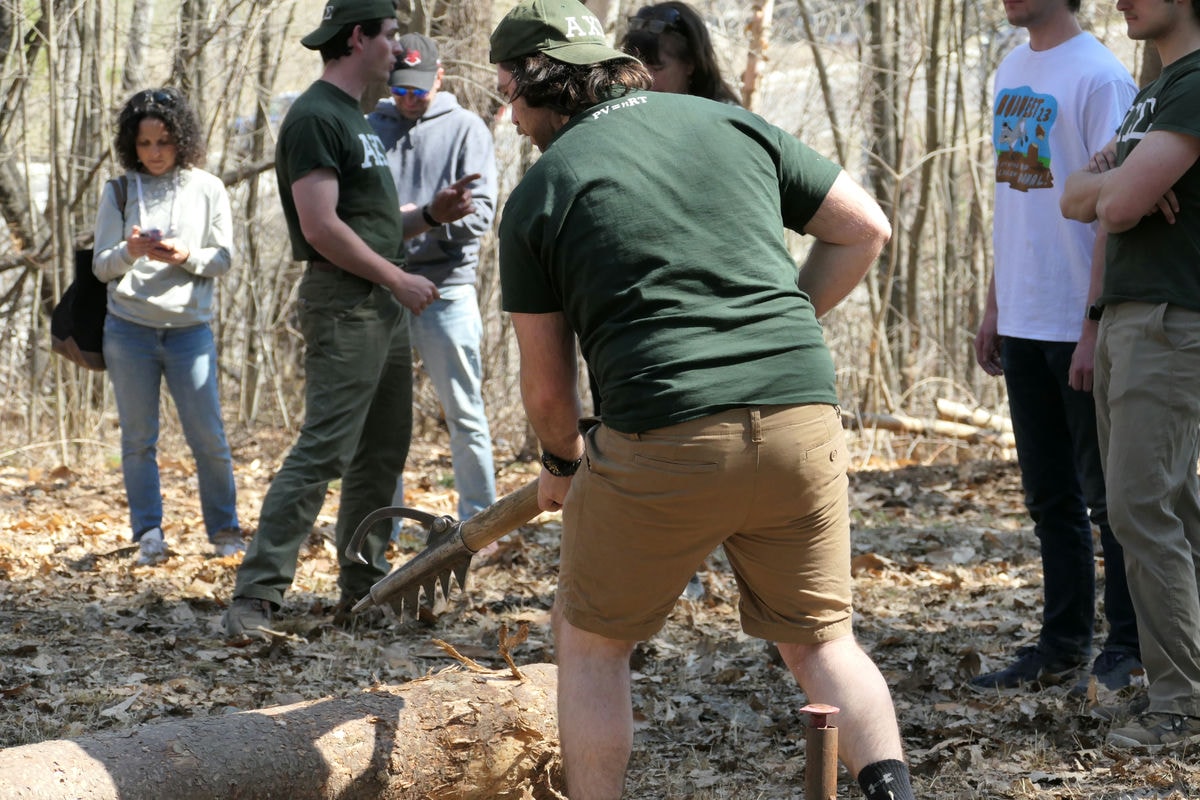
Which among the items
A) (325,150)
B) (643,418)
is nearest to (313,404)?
(325,150)

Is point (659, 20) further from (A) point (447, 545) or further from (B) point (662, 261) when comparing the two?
(B) point (662, 261)

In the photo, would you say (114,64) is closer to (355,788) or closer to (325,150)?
(325,150)

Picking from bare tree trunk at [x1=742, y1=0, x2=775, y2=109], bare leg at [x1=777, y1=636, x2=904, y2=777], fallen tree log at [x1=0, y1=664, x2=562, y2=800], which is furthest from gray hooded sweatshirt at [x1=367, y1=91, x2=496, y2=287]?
bare leg at [x1=777, y1=636, x2=904, y2=777]

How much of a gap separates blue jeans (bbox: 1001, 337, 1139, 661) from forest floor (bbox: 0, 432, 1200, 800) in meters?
0.31

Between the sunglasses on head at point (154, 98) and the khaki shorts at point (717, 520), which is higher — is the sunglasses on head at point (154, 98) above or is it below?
above

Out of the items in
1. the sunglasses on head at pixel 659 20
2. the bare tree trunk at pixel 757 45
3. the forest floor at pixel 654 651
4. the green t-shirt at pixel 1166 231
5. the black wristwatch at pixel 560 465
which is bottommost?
the forest floor at pixel 654 651

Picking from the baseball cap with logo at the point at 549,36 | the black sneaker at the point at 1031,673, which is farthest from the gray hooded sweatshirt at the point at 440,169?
the baseball cap with logo at the point at 549,36

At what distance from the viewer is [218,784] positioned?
3.01 metres

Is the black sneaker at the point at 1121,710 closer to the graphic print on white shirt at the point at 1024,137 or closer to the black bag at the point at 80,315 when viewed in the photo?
the graphic print on white shirt at the point at 1024,137

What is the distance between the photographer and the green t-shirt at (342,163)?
4.83 meters

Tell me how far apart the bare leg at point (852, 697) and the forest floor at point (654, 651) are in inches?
30.3

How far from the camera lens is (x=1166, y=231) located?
3.63 m

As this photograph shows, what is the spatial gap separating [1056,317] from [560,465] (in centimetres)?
212

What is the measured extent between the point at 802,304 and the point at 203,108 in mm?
7678
